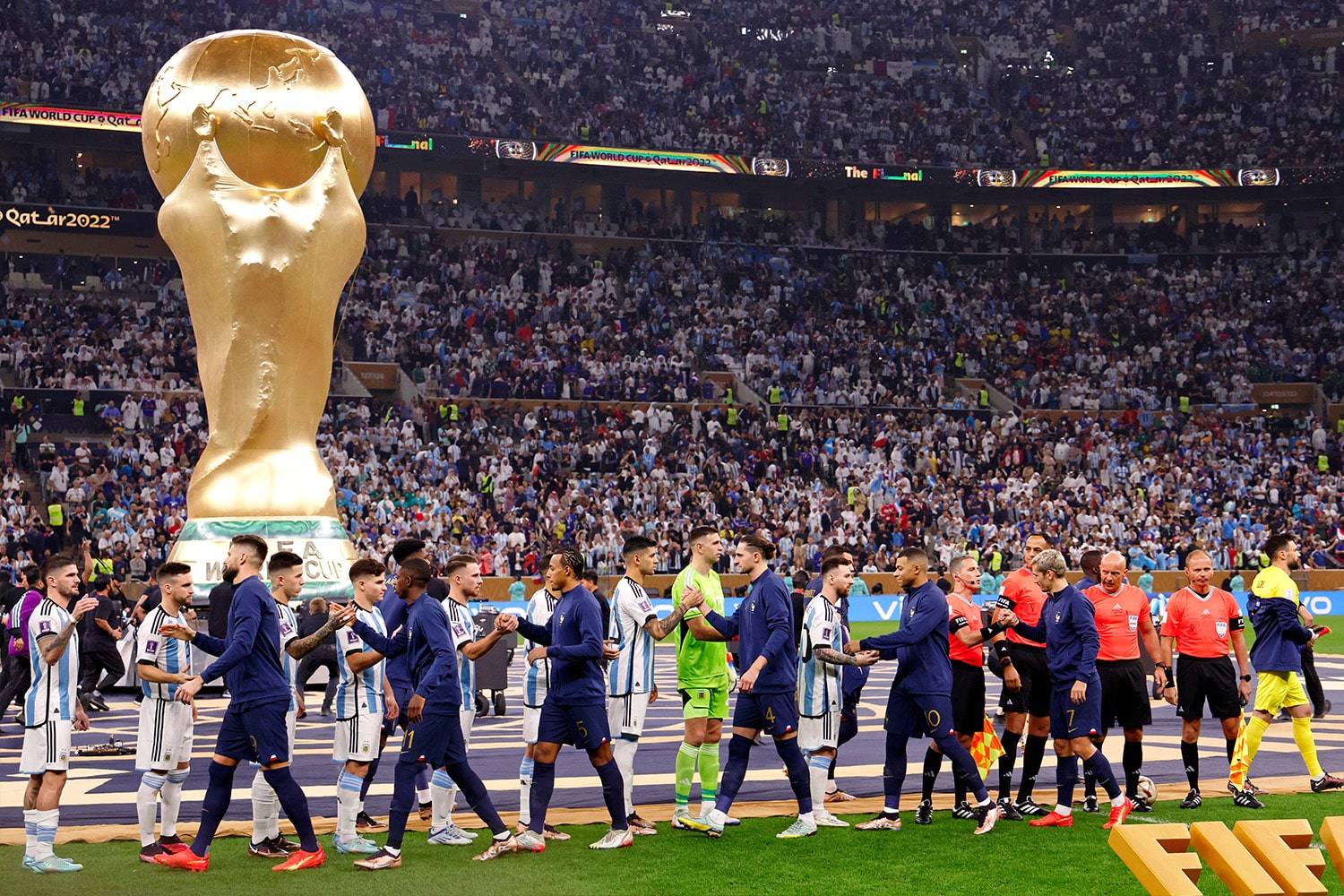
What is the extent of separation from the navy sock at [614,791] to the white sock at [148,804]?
2.41 m

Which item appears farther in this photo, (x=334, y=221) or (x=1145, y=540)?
(x=1145, y=540)

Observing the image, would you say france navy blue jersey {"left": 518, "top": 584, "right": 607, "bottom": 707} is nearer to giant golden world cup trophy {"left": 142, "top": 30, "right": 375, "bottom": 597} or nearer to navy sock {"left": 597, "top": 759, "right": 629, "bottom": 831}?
navy sock {"left": 597, "top": 759, "right": 629, "bottom": 831}

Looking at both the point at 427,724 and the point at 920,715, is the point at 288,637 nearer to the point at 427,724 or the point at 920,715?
the point at 427,724

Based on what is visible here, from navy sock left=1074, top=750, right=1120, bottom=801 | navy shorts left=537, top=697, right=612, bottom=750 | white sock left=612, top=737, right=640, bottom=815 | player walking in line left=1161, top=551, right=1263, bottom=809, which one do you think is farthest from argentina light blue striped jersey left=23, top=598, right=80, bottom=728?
player walking in line left=1161, top=551, right=1263, bottom=809

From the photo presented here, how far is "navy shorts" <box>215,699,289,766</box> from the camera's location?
877 centimetres

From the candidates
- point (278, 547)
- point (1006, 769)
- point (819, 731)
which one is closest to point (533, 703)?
point (819, 731)

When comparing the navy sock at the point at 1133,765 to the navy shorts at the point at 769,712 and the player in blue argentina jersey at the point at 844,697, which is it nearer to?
the player in blue argentina jersey at the point at 844,697

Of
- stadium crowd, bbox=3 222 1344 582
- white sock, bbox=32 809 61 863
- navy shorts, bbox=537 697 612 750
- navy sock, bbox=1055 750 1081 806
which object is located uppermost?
stadium crowd, bbox=3 222 1344 582

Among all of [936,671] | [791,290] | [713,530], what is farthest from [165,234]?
[791,290]

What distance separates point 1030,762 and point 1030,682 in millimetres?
593

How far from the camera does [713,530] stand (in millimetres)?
10148

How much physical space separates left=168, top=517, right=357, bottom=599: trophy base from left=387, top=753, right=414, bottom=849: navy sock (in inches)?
395

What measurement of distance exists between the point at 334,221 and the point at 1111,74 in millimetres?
40452

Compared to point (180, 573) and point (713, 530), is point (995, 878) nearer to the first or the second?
point (713, 530)
